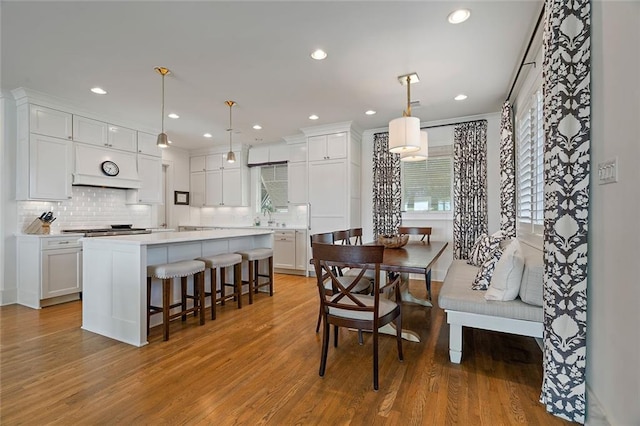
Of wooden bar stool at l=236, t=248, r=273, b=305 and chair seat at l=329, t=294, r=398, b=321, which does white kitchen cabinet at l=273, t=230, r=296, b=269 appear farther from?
chair seat at l=329, t=294, r=398, b=321

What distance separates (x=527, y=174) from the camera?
135 inches

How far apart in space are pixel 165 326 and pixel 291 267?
315 centimetres

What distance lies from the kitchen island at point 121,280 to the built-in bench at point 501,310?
99.9 inches

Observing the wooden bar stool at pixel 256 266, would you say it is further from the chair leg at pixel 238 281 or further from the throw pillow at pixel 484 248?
the throw pillow at pixel 484 248

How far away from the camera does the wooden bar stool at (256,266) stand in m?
3.94

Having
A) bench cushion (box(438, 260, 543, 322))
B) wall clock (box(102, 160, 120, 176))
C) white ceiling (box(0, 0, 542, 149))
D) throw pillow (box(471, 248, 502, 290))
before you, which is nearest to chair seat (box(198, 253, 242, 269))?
white ceiling (box(0, 0, 542, 149))

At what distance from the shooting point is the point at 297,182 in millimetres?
6164

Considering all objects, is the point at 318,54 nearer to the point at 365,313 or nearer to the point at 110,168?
the point at 365,313

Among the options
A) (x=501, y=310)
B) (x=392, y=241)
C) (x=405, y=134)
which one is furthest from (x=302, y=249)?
(x=501, y=310)

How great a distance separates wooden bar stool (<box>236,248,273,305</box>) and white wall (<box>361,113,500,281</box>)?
7.14 feet

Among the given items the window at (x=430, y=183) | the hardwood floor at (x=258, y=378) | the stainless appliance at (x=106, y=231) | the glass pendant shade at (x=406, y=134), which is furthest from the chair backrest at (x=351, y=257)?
the stainless appliance at (x=106, y=231)

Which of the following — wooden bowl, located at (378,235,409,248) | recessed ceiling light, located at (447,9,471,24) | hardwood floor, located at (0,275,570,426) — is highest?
recessed ceiling light, located at (447,9,471,24)

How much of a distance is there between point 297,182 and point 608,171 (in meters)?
5.05

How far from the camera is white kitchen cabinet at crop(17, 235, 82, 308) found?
386cm
